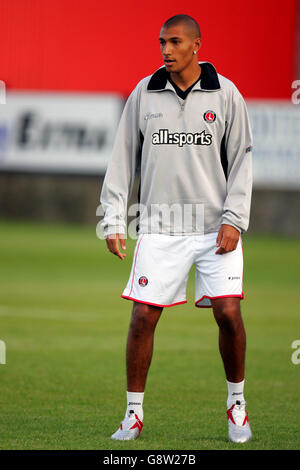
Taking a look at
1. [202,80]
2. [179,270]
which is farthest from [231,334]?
[202,80]

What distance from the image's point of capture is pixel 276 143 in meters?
22.0

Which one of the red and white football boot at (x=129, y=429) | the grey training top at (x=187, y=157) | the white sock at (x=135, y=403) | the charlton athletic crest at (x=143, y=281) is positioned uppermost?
the grey training top at (x=187, y=157)

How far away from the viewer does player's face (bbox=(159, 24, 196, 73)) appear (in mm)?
5508

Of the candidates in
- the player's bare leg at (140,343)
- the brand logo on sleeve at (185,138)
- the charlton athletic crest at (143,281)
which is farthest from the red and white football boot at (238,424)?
the brand logo on sleeve at (185,138)

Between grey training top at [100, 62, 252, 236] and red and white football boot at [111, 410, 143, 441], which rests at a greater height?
grey training top at [100, 62, 252, 236]

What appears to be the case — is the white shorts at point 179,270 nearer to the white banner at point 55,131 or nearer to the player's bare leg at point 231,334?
the player's bare leg at point 231,334

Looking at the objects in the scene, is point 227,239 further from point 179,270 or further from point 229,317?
point 229,317

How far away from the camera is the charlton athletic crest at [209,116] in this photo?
18.2 ft

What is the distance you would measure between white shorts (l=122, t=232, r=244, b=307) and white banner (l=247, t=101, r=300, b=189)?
646 inches

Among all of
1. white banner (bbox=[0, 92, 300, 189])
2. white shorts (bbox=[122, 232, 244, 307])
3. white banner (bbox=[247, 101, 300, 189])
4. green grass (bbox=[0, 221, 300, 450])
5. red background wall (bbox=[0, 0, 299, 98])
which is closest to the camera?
white shorts (bbox=[122, 232, 244, 307])

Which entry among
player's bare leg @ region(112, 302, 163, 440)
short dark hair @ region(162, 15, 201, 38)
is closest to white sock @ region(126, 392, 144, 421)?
player's bare leg @ region(112, 302, 163, 440)

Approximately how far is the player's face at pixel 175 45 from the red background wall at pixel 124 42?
21398mm

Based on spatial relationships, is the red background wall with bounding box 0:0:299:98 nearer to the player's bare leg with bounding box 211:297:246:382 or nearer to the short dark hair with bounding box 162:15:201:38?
the short dark hair with bounding box 162:15:201:38
